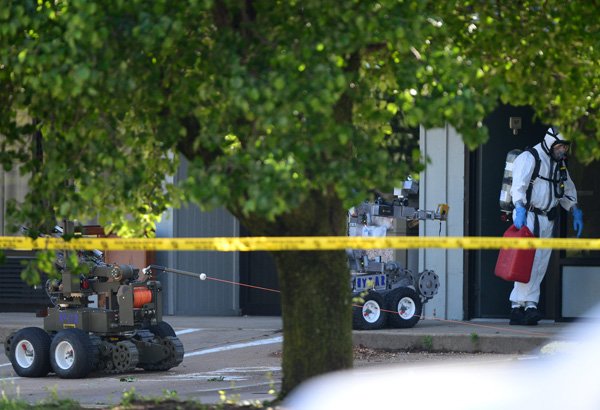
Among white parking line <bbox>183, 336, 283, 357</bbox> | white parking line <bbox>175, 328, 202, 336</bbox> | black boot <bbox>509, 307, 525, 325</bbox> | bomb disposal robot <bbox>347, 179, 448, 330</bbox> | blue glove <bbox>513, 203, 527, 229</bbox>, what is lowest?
white parking line <bbox>183, 336, 283, 357</bbox>

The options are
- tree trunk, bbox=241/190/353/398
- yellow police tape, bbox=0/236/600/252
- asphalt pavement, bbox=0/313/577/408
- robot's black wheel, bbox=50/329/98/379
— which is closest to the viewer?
yellow police tape, bbox=0/236/600/252

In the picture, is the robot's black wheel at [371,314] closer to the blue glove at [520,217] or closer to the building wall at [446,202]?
the building wall at [446,202]

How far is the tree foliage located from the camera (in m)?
6.90

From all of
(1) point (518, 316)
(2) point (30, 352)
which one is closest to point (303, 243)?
(2) point (30, 352)

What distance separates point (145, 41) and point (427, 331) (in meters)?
8.11

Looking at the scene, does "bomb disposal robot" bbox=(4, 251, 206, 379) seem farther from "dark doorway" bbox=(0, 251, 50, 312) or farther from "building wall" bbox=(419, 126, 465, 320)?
"dark doorway" bbox=(0, 251, 50, 312)

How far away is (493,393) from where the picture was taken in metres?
7.93

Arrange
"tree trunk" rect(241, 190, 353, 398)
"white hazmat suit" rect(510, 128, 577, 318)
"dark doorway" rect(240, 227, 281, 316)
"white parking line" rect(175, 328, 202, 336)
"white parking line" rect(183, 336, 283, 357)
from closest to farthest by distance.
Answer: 1. "tree trunk" rect(241, 190, 353, 398)
2. "white parking line" rect(183, 336, 283, 357)
3. "white hazmat suit" rect(510, 128, 577, 318)
4. "white parking line" rect(175, 328, 202, 336)
5. "dark doorway" rect(240, 227, 281, 316)

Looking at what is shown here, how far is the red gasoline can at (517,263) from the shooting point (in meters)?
14.5

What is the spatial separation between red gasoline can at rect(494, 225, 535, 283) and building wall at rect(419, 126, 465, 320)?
1.26 m

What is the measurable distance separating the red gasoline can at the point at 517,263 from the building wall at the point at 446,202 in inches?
49.7

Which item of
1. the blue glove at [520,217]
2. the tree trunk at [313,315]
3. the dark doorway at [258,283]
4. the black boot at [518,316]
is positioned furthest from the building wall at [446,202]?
the tree trunk at [313,315]

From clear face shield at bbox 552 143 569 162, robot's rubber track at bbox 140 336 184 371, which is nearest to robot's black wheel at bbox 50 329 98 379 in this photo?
robot's rubber track at bbox 140 336 184 371

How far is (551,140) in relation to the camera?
1466 cm
